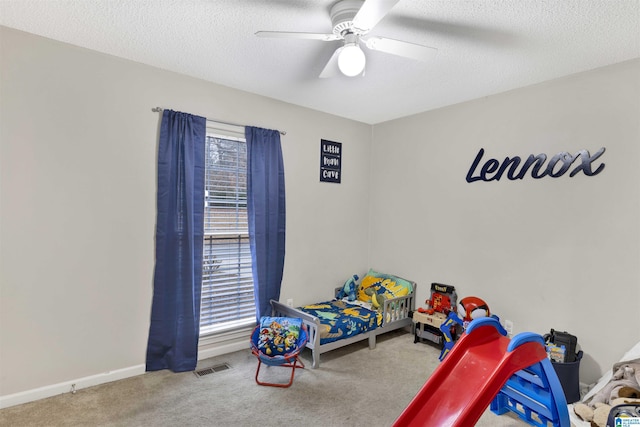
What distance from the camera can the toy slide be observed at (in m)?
1.46

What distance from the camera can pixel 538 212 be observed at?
9.67 feet

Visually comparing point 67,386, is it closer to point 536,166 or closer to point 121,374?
point 121,374

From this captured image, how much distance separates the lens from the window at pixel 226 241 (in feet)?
10.4

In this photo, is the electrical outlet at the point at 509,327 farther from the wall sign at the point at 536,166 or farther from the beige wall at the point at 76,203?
the beige wall at the point at 76,203

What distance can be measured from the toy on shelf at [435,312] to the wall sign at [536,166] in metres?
1.19

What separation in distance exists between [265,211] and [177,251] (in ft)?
3.00

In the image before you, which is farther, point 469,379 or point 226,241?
point 226,241

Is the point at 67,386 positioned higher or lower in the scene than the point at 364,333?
lower

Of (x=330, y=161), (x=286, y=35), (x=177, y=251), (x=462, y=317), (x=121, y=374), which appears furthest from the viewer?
(x=330, y=161)

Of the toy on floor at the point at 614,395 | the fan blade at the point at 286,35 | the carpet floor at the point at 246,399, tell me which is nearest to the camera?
the fan blade at the point at 286,35

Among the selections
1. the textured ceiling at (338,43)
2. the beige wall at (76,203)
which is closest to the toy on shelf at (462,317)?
the textured ceiling at (338,43)

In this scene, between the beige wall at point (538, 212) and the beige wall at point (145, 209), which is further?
the beige wall at point (538, 212)

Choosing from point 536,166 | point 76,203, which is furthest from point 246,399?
point 536,166

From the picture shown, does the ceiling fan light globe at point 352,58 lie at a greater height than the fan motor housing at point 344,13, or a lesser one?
lesser
